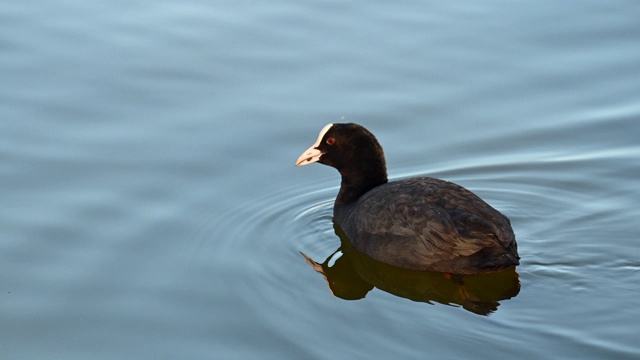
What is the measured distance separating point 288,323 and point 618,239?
2682 mm

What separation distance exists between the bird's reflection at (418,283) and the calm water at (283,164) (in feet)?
0.33

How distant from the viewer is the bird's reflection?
821cm

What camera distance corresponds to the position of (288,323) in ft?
25.0

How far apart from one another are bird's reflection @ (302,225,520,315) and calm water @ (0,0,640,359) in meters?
0.10

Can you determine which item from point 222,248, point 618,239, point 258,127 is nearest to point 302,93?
point 258,127

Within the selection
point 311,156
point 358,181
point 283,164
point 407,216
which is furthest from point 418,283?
point 283,164

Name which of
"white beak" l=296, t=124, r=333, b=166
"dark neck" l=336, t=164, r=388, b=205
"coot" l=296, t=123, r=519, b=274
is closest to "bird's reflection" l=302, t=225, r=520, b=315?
"coot" l=296, t=123, r=519, b=274

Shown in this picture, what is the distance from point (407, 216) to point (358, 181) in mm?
1048

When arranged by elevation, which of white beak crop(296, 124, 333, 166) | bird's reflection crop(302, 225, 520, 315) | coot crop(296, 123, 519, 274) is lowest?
bird's reflection crop(302, 225, 520, 315)

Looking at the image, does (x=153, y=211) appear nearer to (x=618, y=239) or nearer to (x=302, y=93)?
(x=302, y=93)

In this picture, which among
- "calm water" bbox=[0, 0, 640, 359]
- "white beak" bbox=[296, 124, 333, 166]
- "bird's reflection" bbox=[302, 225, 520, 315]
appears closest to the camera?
"calm water" bbox=[0, 0, 640, 359]

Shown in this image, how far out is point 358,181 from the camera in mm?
9719

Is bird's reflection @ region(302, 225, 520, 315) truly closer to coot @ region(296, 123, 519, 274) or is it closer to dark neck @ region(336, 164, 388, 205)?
coot @ region(296, 123, 519, 274)

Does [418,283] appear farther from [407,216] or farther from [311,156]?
[311,156]
